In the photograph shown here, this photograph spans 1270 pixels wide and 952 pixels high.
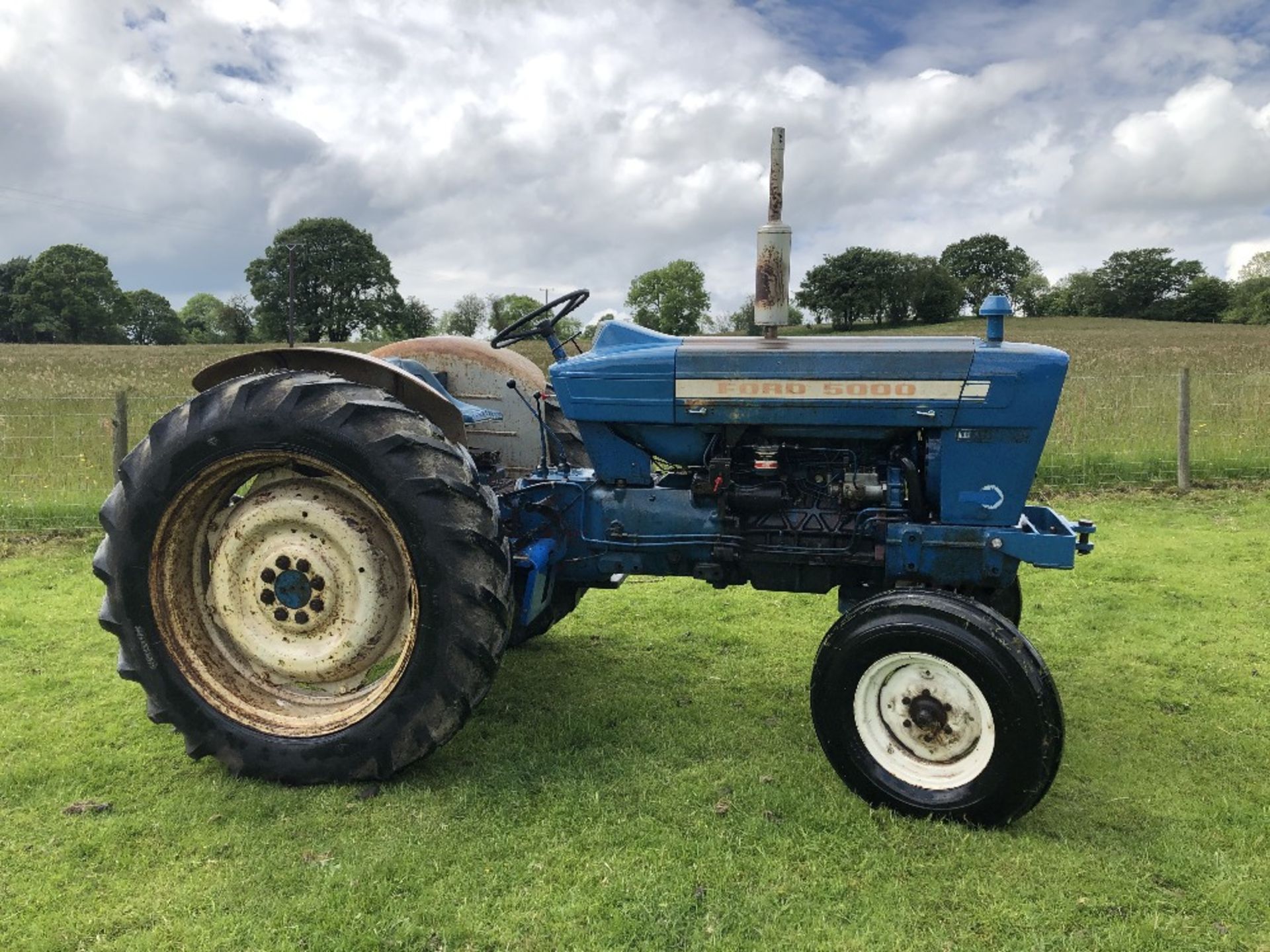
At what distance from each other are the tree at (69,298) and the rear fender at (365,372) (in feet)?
161

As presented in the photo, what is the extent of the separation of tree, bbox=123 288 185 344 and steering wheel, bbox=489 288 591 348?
55158mm

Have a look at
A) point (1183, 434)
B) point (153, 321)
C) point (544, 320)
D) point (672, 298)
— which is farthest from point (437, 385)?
point (153, 321)

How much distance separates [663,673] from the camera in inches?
155

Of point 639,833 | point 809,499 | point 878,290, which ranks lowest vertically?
point 639,833

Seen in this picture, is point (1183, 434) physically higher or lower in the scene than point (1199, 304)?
lower

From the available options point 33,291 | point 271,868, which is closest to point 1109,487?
point 271,868

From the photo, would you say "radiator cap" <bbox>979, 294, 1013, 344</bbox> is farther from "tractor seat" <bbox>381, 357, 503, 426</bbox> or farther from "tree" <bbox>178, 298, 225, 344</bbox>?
"tree" <bbox>178, 298, 225, 344</bbox>

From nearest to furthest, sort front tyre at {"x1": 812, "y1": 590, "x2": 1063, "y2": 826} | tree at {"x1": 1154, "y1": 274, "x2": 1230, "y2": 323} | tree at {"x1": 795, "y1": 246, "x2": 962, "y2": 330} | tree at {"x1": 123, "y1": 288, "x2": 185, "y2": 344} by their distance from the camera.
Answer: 1. front tyre at {"x1": 812, "y1": 590, "x2": 1063, "y2": 826}
2. tree at {"x1": 795, "y1": 246, "x2": 962, "y2": 330}
3. tree at {"x1": 1154, "y1": 274, "x2": 1230, "y2": 323}
4. tree at {"x1": 123, "y1": 288, "x2": 185, "y2": 344}

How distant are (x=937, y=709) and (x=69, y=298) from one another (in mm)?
52487

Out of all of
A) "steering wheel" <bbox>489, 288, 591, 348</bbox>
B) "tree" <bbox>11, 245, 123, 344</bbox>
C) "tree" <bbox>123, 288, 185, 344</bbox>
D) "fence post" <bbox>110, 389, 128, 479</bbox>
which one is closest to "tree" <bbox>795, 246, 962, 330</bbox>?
"fence post" <bbox>110, 389, 128, 479</bbox>

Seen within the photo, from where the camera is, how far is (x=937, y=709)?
266 cm

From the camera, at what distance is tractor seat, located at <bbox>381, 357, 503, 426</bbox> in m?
3.76

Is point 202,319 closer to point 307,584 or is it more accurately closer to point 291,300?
point 291,300

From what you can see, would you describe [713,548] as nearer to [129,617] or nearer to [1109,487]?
[129,617]
